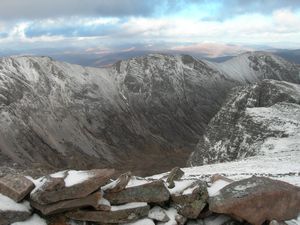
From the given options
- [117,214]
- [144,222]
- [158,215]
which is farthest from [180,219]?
[117,214]

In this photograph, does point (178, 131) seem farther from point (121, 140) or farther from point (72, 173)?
point (72, 173)

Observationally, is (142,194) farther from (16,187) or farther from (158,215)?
(16,187)

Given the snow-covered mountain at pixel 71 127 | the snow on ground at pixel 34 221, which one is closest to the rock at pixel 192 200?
the snow on ground at pixel 34 221

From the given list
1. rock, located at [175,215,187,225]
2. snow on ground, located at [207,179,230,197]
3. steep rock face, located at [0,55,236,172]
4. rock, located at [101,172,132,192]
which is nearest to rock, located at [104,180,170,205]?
rock, located at [101,172,132,192]

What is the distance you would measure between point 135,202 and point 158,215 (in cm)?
112

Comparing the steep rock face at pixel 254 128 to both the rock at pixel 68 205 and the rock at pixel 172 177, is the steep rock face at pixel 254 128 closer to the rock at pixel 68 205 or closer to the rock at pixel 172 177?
the rock at pixel 172 177

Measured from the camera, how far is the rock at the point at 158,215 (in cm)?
1780

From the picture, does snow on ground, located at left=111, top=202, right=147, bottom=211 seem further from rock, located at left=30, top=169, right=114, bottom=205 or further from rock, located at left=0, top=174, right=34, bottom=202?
rock, located at left=0, top=174, right=34, bottom=202

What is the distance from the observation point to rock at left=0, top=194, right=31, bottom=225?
16.5m

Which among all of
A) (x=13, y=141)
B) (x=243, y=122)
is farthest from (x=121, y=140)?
(x=243, y=122)

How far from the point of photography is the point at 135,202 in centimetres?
1820

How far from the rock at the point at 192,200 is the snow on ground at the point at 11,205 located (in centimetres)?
612

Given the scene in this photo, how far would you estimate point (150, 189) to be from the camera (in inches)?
725

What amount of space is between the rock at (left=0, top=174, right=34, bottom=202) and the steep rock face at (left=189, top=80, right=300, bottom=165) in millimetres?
32263
